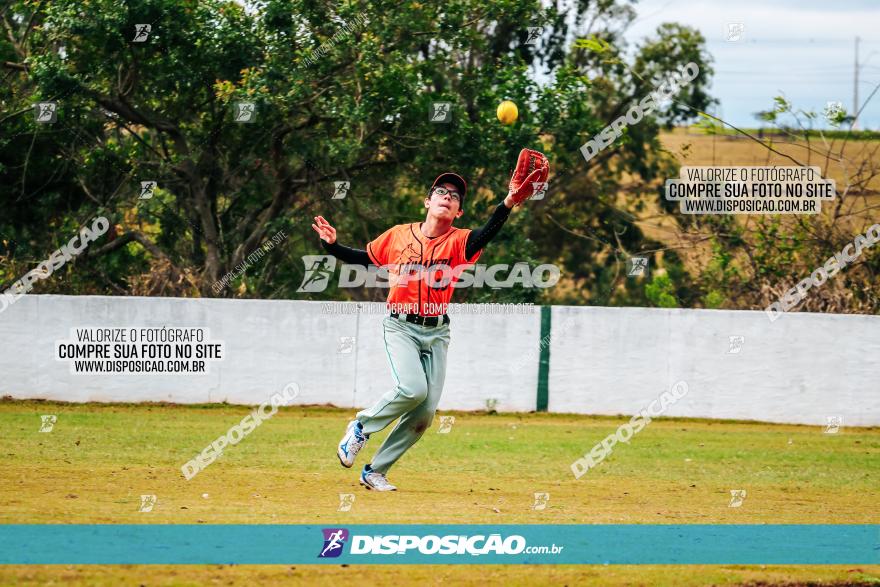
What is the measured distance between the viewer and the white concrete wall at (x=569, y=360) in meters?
17.5

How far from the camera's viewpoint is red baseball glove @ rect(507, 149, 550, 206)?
798 cm

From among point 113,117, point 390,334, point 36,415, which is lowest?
point 36,415

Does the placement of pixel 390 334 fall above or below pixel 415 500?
above

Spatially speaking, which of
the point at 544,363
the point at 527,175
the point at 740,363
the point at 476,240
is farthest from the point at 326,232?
the point at 740,363

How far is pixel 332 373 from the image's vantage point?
17688 millimetres

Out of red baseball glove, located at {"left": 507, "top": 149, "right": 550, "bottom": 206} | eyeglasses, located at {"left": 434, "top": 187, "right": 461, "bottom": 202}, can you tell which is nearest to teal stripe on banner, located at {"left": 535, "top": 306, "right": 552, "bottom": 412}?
eyeglasses, located at {"left": 434, "top": 187, "right": 461, "bottom": 202}

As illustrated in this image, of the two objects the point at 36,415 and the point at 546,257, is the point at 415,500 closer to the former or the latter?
the point at 36,415

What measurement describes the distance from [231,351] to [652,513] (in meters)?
9.88

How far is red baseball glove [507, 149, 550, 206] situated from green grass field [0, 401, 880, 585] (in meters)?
2.58

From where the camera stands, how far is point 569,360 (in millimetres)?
17875

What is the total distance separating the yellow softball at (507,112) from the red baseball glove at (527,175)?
11.9 m

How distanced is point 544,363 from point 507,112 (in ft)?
16.2

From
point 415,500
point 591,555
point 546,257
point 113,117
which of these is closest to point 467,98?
point 113,117

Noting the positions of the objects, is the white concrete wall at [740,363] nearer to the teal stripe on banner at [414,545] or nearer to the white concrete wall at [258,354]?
the white concrete wall at [258,354]
